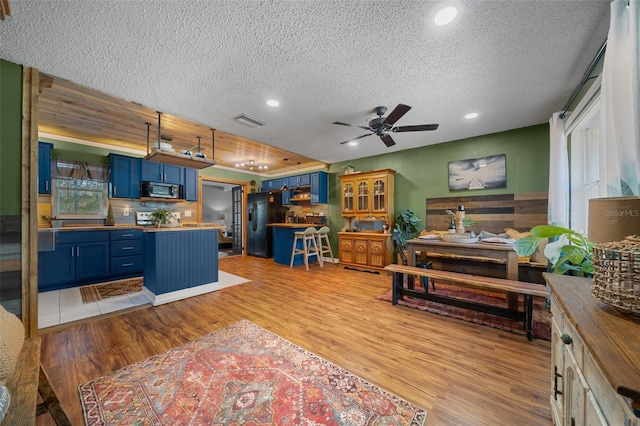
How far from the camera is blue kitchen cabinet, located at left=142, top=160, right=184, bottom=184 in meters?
4.66

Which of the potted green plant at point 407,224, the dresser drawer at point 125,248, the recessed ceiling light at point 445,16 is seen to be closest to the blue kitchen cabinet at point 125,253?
the dresser drawer at point 125,248

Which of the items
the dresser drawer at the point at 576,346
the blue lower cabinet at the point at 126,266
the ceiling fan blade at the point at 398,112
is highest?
the ceiling fan blade at the point at 398,112

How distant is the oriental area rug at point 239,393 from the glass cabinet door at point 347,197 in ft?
11.9

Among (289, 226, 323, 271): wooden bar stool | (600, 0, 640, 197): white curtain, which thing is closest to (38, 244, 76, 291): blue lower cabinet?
(289, 226, 323, 271): wooden bar stool

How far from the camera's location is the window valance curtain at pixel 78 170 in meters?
3.92

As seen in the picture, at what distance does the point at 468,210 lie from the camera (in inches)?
159

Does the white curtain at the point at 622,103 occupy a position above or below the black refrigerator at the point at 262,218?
above

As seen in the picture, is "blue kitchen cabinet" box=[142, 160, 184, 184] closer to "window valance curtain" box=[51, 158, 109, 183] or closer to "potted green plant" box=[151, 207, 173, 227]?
"window valance curtain" box=[51, 158, 109, 183]

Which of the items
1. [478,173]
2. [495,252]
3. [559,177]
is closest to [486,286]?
[495,252]

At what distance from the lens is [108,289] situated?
3.65 metres

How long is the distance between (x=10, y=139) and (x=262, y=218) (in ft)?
15.3

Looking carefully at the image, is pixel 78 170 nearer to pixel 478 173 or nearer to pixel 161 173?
pixel 161 173

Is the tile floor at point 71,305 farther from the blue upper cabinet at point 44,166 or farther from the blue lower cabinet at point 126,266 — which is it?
the blue upper cabinet at point 44,166

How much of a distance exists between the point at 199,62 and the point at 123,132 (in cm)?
290
